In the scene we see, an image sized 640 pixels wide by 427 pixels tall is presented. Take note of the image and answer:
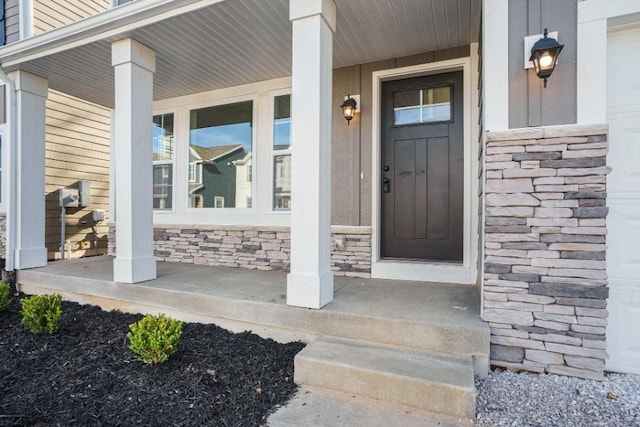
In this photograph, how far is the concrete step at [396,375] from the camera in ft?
5.85

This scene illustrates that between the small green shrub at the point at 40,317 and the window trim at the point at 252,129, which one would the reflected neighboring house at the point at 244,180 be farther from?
the small green shrub at the point at 40,317

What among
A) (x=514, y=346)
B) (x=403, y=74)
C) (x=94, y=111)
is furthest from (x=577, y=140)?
(x=94, y=111)

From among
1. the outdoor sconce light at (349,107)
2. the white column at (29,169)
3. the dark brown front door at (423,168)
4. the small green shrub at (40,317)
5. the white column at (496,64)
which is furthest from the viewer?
the white column at (29,169)

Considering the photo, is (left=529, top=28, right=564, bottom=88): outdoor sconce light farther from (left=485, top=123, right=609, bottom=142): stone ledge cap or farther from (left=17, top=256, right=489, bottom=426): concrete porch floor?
(left=17, top=256, right=489, bottom=426): concrete porch floor

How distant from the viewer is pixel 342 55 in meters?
3.73

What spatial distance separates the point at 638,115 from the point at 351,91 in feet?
8.29

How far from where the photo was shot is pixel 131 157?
3.45 metres

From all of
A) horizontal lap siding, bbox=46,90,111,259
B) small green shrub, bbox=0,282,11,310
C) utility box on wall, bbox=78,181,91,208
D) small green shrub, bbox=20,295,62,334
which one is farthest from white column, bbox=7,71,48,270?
small green shrub, bbox=20,295,62,334

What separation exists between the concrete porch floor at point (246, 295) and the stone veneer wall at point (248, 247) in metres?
0.20

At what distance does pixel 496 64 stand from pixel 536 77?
26 centimetres

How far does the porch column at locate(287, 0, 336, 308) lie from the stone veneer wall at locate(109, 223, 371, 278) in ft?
3.98

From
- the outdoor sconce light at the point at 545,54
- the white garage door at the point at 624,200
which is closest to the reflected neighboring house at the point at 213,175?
the outdoor sconce light at the point at 545,54

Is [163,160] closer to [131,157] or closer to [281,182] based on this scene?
[131,157]

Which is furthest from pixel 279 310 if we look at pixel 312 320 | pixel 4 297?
pixel 4 297
